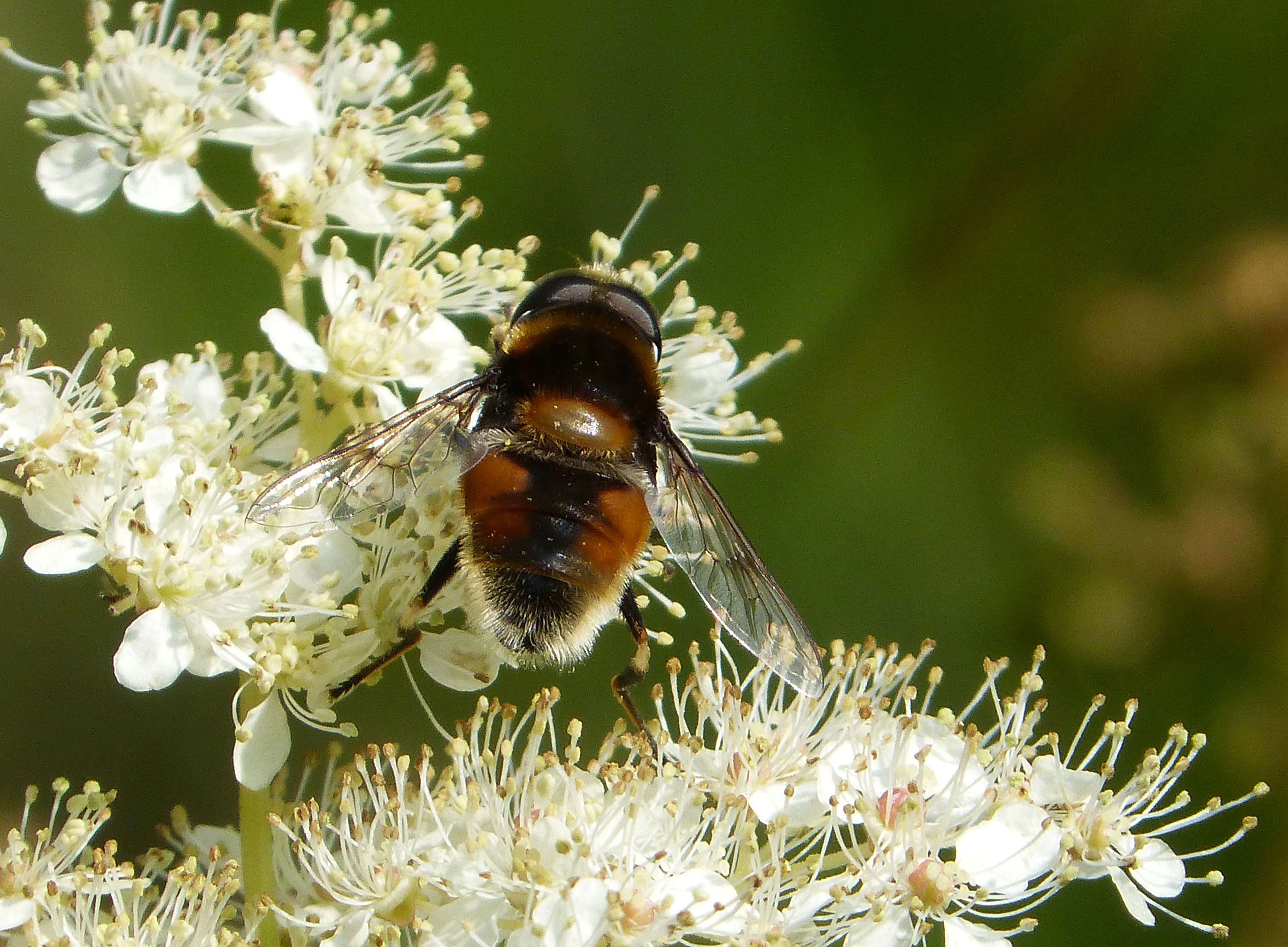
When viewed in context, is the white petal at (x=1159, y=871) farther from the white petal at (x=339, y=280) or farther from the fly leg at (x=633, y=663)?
the white petal at (x=339, y=280)

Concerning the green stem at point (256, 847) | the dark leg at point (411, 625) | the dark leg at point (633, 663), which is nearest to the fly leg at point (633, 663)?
the dark leg at point (633, 663)

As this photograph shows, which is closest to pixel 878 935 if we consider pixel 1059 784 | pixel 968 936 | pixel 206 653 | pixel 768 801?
pixel 968 936

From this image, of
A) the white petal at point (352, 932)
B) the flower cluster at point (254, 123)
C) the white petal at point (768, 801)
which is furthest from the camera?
the flower cluster at point (254, 123)

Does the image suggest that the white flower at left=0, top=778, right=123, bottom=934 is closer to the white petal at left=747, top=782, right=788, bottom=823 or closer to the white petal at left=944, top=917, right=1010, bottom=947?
the white petal at left=747, top=782, right=788, bottom=823

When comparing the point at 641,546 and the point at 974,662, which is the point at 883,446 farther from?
the point at 641,546

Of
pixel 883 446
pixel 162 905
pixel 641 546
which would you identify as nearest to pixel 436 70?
pixel 883 446

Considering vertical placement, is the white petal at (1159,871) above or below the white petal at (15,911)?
above
